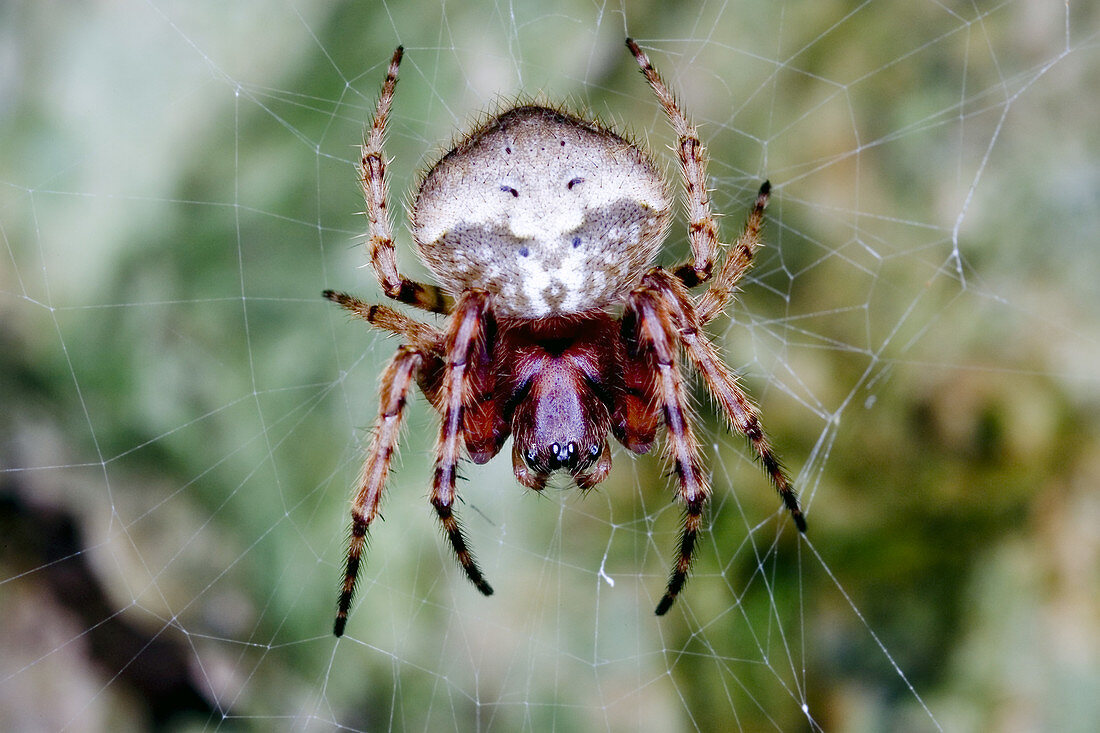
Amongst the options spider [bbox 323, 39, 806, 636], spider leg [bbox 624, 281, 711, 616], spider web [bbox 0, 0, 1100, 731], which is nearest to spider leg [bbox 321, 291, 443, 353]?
spider [bbox 323, 39, 806, 636]

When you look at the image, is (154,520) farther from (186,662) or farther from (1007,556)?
(1007,556)

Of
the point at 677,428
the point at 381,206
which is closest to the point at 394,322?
the point at 381,206

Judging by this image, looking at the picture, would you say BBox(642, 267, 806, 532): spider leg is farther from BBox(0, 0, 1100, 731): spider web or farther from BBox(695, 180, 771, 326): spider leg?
BBox(0, 0, 1100, 731): spider web

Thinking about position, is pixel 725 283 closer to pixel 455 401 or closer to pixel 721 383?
pixel 721 383

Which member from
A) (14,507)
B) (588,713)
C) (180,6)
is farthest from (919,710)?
(180,6)

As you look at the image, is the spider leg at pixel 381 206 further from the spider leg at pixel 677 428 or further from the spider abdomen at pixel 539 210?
the spider leg at pixel 677 428

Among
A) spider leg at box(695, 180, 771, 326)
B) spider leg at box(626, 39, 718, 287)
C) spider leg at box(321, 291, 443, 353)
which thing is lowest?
spider leg at box(321, 291, 443, 353)

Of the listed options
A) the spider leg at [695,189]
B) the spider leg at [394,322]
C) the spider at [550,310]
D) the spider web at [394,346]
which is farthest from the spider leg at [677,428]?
the spider web at [394,346]
